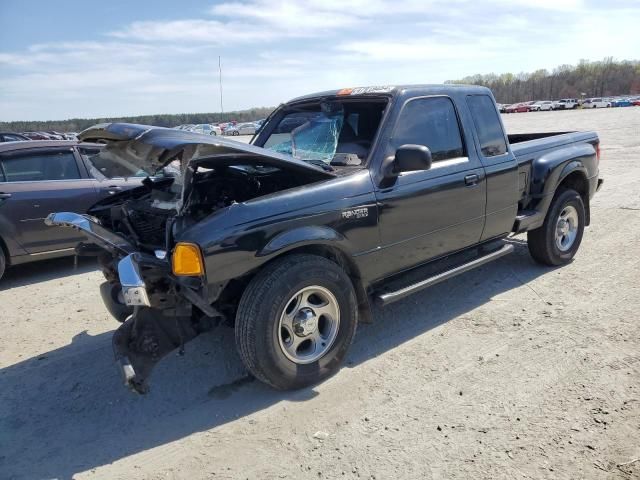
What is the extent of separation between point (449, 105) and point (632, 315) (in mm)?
2421

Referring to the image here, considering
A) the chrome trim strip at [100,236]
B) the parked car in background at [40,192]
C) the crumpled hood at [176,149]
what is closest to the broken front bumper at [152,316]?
the chrome trim strip at [100,236]

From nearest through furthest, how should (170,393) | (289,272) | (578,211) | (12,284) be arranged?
(289,272) < (170,393) < (578,211) < (12,284)

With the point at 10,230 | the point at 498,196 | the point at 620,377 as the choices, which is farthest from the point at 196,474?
the point at 10,230

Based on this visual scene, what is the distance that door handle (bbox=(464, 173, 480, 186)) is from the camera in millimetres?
4348

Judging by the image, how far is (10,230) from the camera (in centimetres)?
600

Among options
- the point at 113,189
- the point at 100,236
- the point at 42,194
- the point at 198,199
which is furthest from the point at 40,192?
the point at 198,199

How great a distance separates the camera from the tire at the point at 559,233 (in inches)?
215

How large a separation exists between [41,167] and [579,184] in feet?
22.1

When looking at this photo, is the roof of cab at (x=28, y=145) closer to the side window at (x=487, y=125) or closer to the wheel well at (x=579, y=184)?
the side window at (x=487, y=125)

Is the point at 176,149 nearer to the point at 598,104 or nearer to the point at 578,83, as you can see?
the point at 598,104

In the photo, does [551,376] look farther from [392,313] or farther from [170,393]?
[170,393]

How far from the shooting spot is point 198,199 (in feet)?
11.9

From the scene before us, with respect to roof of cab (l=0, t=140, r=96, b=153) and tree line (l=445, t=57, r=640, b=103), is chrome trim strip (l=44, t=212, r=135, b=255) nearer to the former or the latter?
roof of cab (l=0, t=140, r=96, b=153)

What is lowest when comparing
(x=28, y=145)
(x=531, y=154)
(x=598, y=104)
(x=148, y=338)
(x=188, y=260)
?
(x=148, y=338)
